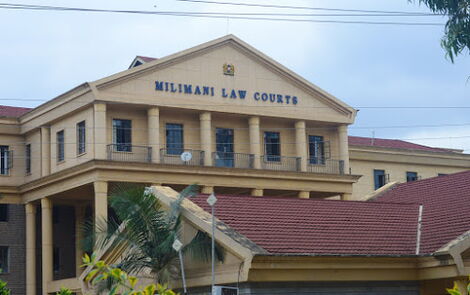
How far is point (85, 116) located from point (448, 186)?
2684 cm

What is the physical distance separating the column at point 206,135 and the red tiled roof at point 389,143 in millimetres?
15587

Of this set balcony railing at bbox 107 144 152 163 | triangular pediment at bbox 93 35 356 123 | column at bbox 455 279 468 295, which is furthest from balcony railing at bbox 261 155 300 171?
column at bbox 455 279 468 295

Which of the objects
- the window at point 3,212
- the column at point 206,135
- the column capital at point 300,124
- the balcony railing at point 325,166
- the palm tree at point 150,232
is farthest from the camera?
the balcony railing at point 325,166

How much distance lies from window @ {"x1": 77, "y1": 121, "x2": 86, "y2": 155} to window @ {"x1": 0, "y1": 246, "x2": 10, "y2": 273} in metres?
8.73

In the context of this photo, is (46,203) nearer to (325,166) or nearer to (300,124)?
(300,124)

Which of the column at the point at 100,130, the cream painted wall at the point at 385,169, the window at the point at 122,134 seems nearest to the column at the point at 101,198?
the column at the point at 100,130

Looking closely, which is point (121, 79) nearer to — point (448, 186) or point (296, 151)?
point (296, 151)

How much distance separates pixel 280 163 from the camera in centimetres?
5416

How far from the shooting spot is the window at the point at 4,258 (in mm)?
54469

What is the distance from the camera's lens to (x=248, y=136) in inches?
2130

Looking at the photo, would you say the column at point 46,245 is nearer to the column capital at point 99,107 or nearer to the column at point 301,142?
the column capital at point 99,107

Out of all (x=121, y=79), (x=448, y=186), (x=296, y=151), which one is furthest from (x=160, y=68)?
(x=448, y=186)

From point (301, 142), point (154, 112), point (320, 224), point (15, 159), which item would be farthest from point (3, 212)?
point (320, 224)

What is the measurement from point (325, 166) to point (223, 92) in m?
7.89
